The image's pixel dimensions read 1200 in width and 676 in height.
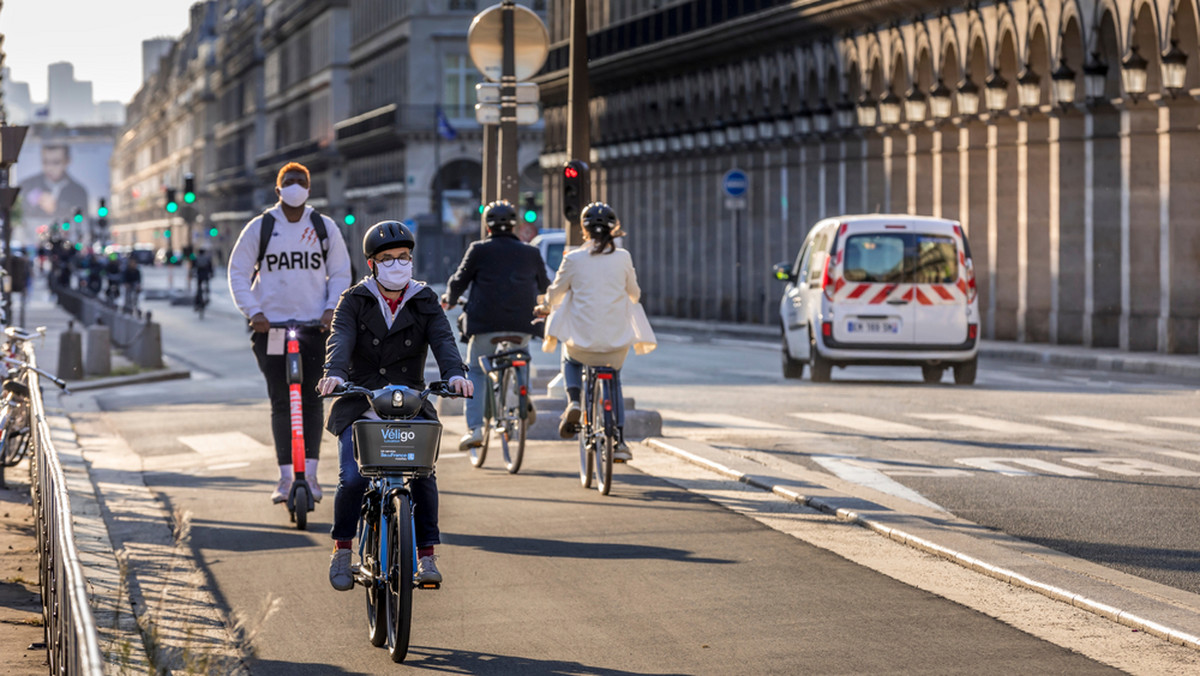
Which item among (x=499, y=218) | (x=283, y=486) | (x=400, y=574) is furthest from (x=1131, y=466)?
(x=400, y=574)

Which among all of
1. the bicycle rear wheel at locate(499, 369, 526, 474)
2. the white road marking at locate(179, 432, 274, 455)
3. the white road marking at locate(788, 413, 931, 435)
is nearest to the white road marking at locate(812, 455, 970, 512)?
the bicycle rear wheel at locate(499, 369, 526, 474)

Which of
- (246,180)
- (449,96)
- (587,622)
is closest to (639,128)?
(449,96)

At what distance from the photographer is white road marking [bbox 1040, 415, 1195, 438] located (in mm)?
16328

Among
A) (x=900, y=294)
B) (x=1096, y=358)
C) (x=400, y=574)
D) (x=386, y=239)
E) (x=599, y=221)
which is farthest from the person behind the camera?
(x=1096, y=358)

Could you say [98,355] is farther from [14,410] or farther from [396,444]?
[396,444]

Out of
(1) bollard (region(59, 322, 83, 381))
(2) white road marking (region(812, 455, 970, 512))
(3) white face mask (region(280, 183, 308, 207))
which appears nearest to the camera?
(3) white face mask (region(280, 183, 308, 207))

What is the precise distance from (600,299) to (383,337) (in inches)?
177

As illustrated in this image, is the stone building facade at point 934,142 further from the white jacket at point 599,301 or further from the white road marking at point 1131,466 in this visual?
the white jacket at point 599,301

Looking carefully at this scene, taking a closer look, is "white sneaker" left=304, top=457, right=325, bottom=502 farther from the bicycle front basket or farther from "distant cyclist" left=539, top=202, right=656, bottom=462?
the bicycle front basket

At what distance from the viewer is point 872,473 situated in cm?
1352

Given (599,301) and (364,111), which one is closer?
(599,301)

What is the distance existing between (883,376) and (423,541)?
1784cm

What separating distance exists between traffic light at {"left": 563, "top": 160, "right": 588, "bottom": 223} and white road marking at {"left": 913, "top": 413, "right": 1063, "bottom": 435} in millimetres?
3867

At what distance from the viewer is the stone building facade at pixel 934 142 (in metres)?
31.9
